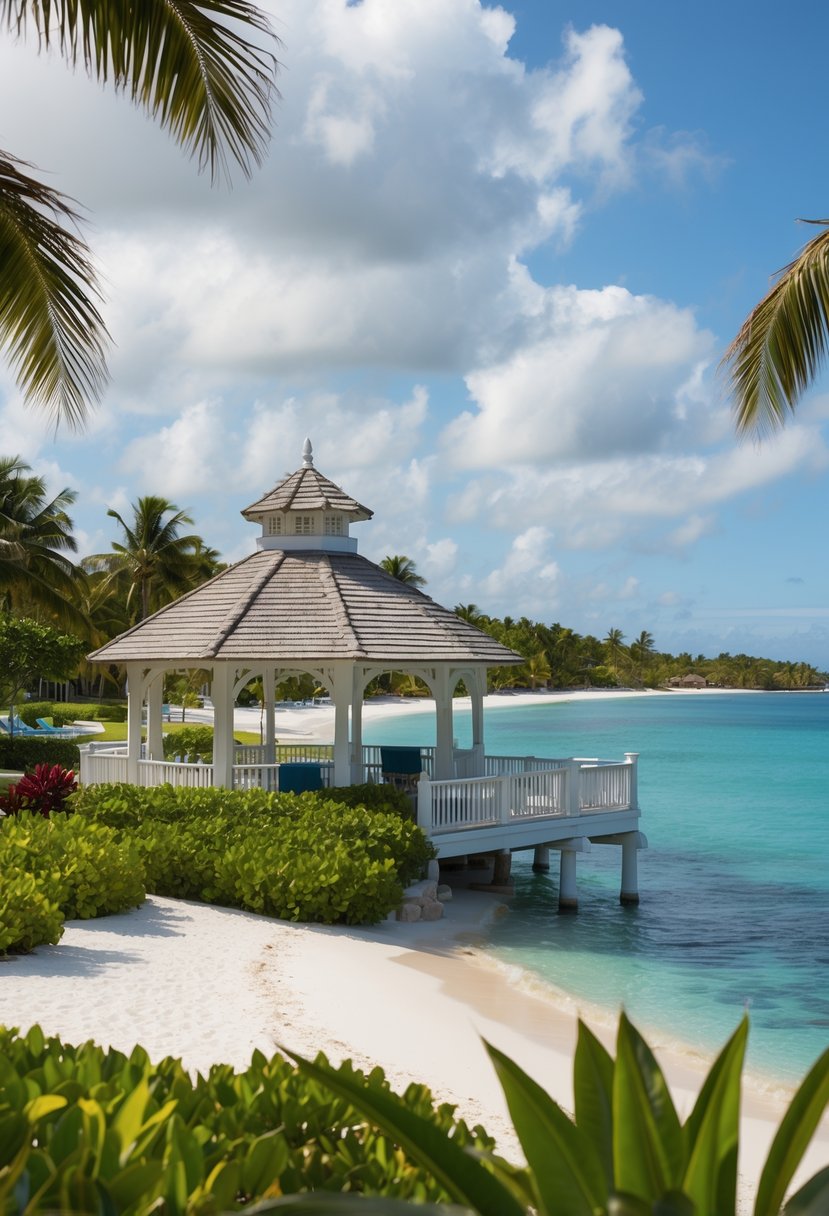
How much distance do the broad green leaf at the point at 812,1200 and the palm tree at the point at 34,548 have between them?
31.8 metres

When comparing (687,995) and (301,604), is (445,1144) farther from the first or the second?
(301,604)

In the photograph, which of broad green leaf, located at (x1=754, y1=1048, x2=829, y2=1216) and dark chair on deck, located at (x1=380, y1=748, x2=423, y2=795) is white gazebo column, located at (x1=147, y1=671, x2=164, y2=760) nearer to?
dark chair on deck, located at (x1=380, y1=748, x2=423, y2=795)

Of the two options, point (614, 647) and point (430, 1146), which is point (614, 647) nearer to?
point (614, 647)

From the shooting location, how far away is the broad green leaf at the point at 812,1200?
2584 millimetres

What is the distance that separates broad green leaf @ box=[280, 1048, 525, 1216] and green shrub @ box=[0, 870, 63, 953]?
8.28 meters

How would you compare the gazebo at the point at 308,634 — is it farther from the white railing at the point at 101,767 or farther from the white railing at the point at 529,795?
the white railing at the point at 529,795

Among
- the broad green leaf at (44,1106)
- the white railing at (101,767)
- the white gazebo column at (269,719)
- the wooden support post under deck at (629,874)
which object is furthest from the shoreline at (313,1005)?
the white gazebo column at (269,719)

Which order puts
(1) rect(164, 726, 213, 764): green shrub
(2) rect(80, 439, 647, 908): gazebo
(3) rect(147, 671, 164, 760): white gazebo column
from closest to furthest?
1. (2) rect(80, 439, 647, 908): gazebo
2. (3) rect(147, 671, 164, 760): white gazebo column
3. (1) rect(164, 726, 213, 764): green shrub

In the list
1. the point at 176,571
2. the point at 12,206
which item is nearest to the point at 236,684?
the point at 12,206

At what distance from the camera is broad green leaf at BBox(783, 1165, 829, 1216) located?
258 cm

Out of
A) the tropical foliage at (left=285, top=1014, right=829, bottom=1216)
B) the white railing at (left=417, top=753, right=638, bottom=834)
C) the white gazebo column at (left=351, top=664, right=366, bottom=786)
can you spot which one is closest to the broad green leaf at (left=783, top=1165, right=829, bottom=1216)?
the tropical foliage at (left=285, top=1014, right=829, bottom=1216)

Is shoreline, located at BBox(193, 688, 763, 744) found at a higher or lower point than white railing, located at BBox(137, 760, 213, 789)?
lower

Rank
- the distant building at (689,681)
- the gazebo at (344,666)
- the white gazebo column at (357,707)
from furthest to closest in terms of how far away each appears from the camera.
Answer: the distant building at (689,681) < the white gazebo column at (357,707) < the gazebo at (344,666)

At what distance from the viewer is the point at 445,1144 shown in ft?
9.21
